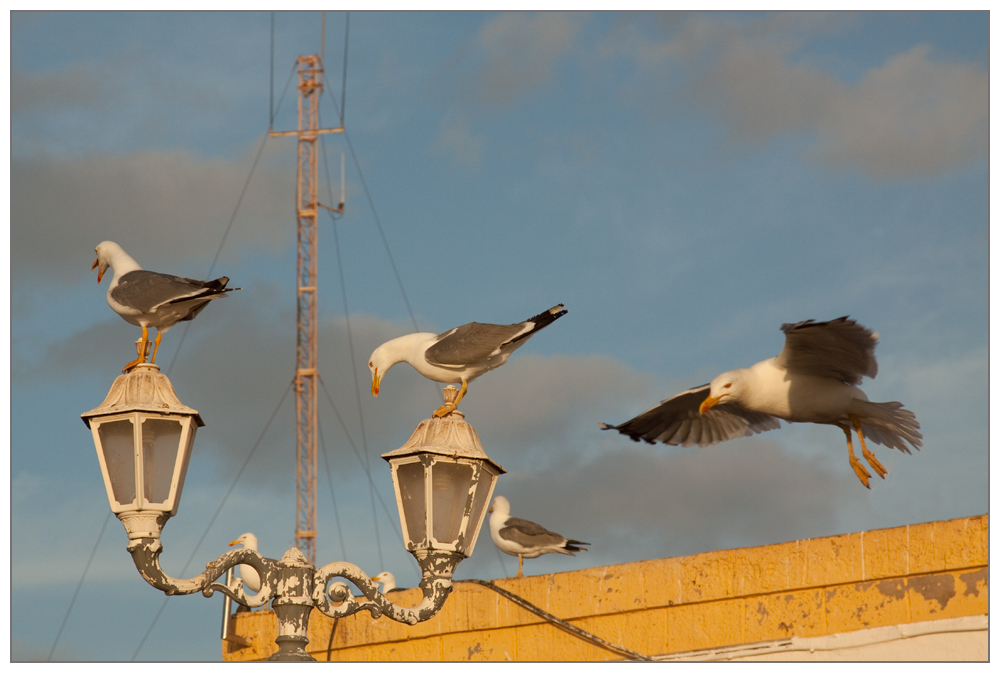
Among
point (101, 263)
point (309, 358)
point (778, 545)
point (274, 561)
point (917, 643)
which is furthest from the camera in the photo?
point (309, 358)

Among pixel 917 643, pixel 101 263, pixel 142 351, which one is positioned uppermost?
pixel 101 263

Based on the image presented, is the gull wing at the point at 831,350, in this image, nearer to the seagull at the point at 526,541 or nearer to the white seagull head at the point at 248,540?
the seagull at the point at 526,541

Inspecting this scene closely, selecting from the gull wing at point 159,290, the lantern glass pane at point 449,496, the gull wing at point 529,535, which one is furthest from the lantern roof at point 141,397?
the gull wing at point 529,535

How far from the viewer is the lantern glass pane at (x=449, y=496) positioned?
622 cm

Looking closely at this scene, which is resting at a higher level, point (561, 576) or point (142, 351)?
point (142, 351)

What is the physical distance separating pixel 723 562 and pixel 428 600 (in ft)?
9.79

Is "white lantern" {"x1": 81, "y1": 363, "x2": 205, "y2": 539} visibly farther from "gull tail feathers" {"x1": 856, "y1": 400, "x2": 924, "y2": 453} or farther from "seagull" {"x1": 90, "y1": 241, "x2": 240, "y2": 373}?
"gull tail feathers" {"x1": 856, "y1": 400, "x2": 924, "y2": 453}

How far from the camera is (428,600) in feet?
20.4

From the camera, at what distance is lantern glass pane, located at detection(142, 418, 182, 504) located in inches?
241

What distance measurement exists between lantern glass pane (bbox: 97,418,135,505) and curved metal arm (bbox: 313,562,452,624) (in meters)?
0.97

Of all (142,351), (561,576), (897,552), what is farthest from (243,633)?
(897,552)

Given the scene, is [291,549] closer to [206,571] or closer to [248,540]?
[206,571]

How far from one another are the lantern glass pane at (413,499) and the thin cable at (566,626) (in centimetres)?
303

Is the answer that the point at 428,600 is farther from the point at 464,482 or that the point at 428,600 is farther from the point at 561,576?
the point at 561,576
